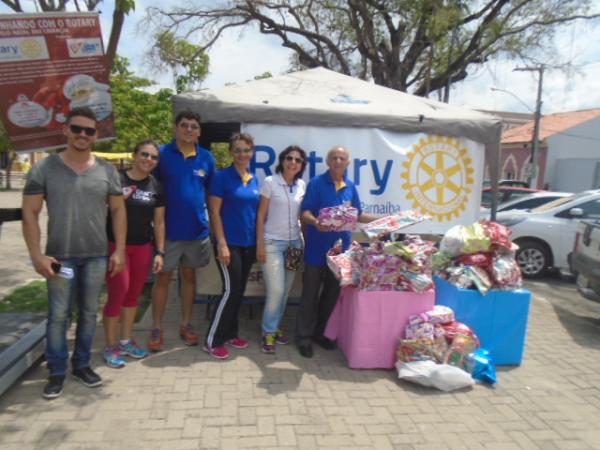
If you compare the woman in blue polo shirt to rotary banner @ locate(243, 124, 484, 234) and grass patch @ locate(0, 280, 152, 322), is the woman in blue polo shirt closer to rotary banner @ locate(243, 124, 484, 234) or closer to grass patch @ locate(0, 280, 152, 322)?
rotary banner @ locate(243, 124, 484, 234)

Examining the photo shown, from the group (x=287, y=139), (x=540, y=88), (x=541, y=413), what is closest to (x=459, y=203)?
(x=287, y=139)

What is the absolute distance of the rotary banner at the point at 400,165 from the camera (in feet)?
15.2

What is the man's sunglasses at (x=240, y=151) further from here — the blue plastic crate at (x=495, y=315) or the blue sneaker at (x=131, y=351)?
the blue plastic crate at (x=495, y=315)

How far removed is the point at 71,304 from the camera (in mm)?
3143

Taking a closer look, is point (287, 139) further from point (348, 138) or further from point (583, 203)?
point (583, 203)

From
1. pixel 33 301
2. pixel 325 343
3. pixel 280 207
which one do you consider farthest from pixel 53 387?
pixel 33 301

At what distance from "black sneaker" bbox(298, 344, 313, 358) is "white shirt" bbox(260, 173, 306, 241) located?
973 mm

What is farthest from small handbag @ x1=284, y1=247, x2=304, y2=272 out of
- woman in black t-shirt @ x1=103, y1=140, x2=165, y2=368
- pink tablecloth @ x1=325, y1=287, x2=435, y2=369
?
woman in black t-shirt @ x1=103, y1=140, x2=165, y2=368

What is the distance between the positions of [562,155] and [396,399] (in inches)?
1290

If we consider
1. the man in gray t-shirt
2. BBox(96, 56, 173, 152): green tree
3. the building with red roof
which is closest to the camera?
the man in gray t-shirt

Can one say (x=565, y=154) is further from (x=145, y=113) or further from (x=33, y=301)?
(x=33, y=301)

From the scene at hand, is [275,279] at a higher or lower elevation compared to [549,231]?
lower

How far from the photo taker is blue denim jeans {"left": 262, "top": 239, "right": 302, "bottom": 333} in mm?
3850

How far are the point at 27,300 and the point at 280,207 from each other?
364cm
